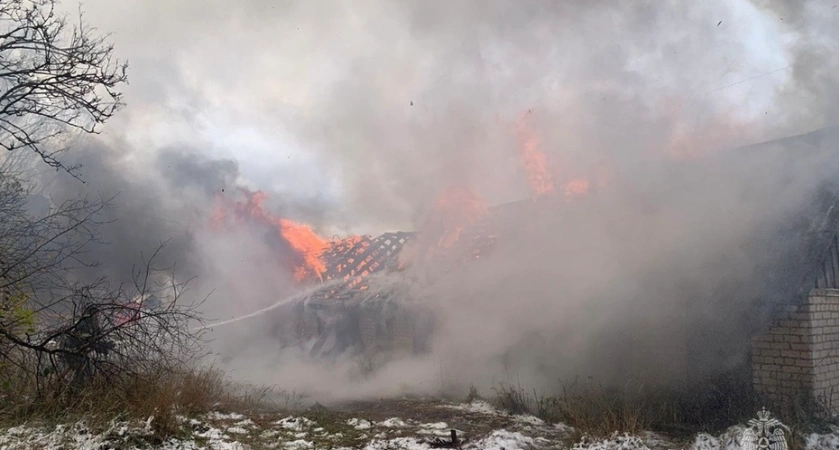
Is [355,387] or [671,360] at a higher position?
[671,360]

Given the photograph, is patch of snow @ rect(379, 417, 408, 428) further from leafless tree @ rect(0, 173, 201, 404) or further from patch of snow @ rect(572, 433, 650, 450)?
leafless tree @ rect(0, 173, 201, 404)

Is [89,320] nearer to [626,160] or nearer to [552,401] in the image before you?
[552,401]

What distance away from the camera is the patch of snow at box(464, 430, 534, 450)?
6965 mm

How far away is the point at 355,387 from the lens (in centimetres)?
1407

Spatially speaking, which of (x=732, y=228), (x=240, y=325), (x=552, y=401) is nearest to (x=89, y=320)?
(x=552, y=401)

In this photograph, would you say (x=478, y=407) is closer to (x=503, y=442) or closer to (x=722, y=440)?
(x=503, y=442)

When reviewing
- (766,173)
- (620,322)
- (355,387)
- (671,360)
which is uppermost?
(766,173)

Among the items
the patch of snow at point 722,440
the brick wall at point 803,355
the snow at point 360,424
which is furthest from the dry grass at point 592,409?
the snow at point 360,424

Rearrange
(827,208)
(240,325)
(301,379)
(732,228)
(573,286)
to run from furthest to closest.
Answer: (240,325) → (301,379) → (573,286) → (732,228) → (827,208)

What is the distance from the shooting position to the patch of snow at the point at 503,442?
6.96 metres

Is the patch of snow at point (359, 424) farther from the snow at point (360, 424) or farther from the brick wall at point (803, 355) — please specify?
the brick wall at point (803, 355)

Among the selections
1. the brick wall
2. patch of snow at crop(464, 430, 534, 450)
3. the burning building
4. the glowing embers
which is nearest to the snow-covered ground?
patch of snow at crop(464, 430, 534, 450)

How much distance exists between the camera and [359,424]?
8523 millimetres

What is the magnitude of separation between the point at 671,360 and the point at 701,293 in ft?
3.73
